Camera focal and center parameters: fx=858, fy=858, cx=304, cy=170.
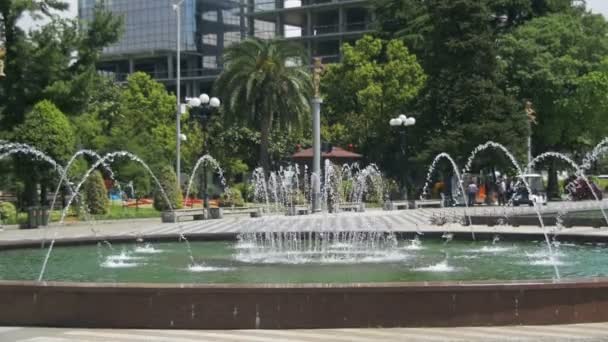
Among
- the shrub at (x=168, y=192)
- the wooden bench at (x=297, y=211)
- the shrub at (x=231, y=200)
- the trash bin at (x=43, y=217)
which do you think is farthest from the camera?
the shrub at (x=231, y=200)

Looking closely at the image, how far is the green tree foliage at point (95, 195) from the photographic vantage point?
3397 centimetres

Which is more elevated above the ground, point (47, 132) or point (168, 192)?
point (47, 132)

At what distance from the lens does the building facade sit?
289 ft

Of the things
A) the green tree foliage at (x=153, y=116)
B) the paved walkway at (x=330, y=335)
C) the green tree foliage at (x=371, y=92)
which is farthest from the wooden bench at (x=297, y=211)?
the paved walkway at (x=330, y=335)

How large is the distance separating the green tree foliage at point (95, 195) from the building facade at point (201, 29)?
53.9 metres

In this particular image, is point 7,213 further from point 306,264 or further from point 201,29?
point 201,29

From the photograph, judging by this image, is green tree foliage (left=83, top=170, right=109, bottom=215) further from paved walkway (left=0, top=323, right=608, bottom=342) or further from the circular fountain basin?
paved walkway (left=0, top=323, right=608, bottom=342)

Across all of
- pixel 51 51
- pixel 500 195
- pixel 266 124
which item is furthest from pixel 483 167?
pixel 51 51

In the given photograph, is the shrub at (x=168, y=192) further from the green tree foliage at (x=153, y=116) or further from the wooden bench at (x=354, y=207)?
the green tree foliage at (x=153, y=116)

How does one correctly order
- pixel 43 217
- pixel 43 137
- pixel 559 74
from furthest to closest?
pixel 559 74 → pixel 43 137 → pixel 43 217

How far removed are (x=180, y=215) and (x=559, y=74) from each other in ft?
88.3

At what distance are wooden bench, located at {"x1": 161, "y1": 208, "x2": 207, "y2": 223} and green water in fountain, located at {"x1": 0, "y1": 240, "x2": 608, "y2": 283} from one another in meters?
10.6

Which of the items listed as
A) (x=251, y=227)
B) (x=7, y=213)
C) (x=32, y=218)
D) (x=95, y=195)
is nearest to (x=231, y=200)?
(x=95, y=195)

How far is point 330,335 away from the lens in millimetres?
9102
